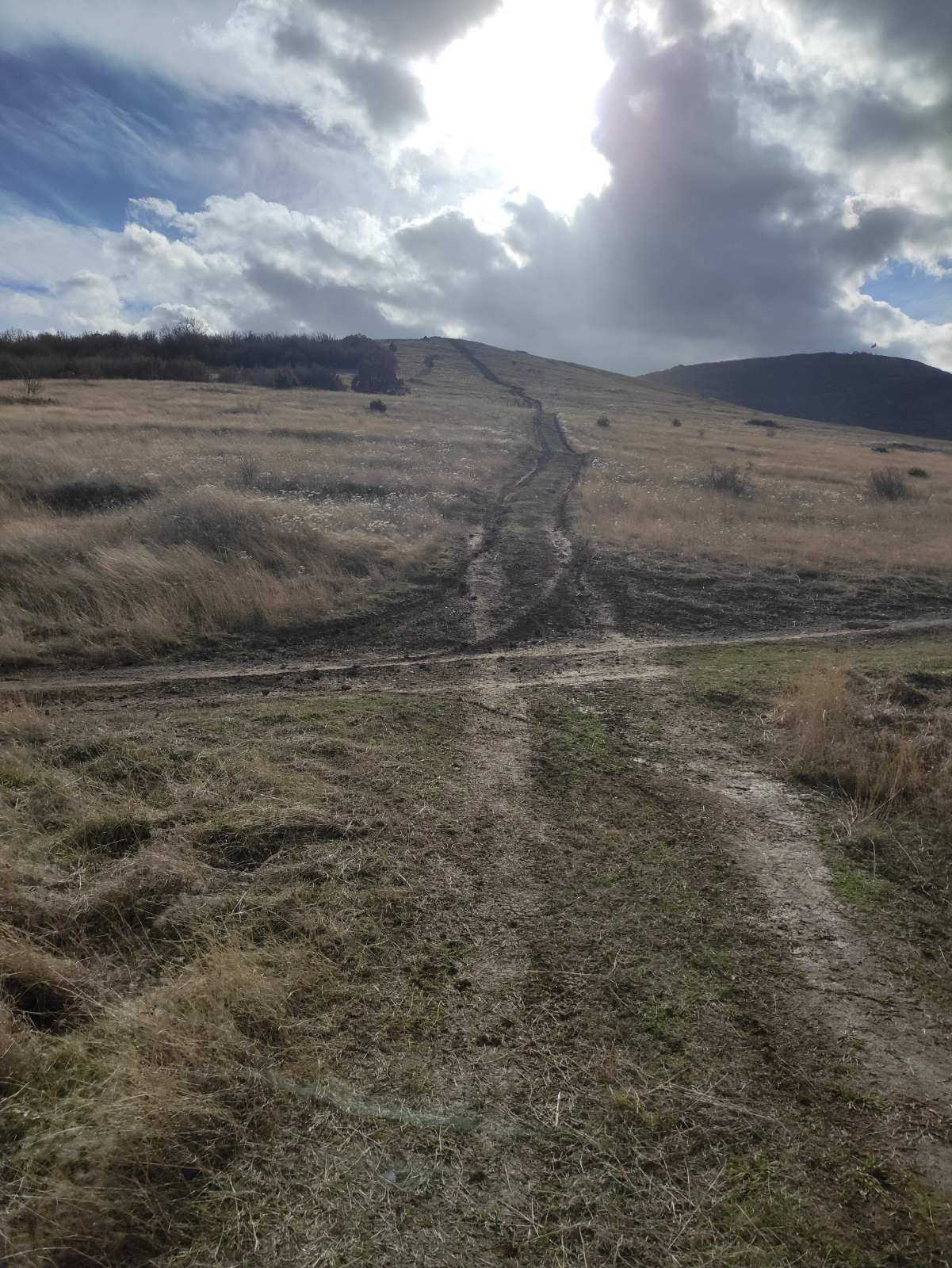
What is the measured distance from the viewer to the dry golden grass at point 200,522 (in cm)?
1031

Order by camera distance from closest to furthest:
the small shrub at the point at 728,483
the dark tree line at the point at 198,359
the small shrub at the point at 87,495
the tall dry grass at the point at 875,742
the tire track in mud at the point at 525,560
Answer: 1. the tall dry grass at the point at 875,742
2. the tire track in mud at the point at 525,560
3. the small shrub at the point at 87,495
4. the small shrub at the point at 728,483
5. the dark tree line at the point at 198,359

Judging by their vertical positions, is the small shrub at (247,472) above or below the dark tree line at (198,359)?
below

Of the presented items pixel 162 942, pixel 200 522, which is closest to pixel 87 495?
pixel 200 522

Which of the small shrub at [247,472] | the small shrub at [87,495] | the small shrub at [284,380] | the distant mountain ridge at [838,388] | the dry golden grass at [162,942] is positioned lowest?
the dry golden grass at [162,942]

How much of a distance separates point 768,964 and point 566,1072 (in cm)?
151

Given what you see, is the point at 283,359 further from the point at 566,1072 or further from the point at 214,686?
the point at 566,1072

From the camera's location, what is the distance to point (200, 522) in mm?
13492

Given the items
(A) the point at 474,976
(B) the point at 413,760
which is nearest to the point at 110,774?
(B) the point at 413,760

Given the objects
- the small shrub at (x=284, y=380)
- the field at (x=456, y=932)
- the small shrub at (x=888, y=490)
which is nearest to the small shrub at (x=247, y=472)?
the field at (x=456, y=932)

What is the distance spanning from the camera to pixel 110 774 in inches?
227

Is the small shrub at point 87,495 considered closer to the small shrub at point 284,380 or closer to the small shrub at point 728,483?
the small shrub at point 728,483

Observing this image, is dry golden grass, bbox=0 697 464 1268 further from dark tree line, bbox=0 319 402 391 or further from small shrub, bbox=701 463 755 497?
dark tree line, bbox=0 319 402 391

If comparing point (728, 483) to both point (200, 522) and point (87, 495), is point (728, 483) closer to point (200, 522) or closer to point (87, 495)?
point (200, 522)

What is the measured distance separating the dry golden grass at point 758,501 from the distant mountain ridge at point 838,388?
63133 millimetres
